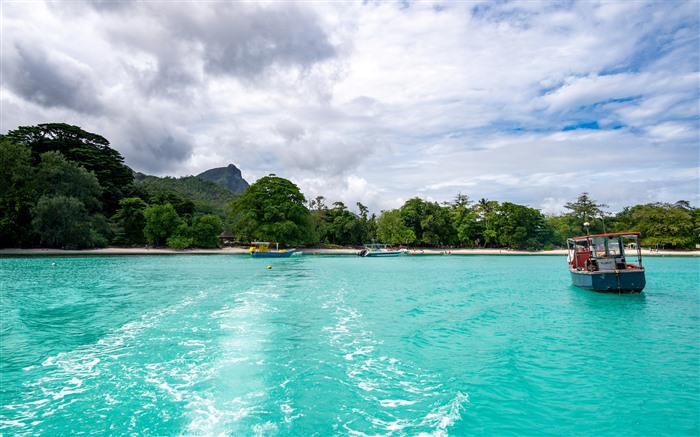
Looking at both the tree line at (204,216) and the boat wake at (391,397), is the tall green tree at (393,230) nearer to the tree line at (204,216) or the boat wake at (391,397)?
the tree line at (204,216)

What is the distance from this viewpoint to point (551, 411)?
6.04m

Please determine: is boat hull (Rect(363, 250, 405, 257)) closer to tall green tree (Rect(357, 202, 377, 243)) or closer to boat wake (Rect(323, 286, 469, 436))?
tall green tree (Rect(357, 202, 377, 243))

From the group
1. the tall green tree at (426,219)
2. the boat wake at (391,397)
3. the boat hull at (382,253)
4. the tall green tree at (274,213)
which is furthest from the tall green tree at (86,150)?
the boat wake at (391,397)

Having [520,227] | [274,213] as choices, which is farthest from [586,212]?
[274,213]

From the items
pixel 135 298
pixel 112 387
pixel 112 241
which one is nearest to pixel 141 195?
pixel 112 241

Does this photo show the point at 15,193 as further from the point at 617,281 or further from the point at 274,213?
the point at 617,281

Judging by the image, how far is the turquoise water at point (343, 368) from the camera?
5.59 metres

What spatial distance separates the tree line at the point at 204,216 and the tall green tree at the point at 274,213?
17 cm

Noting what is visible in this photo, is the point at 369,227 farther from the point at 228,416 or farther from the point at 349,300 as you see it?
the point at 228,416

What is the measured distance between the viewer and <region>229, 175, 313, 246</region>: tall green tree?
57094 mm

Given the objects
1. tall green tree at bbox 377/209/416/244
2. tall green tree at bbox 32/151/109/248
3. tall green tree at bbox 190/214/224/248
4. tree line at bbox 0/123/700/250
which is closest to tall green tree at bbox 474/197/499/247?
tree line at bbox 0/123/700/250

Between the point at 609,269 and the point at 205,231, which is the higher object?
the point at 205,231

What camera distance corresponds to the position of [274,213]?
189 feet

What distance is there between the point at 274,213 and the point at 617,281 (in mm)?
46971
